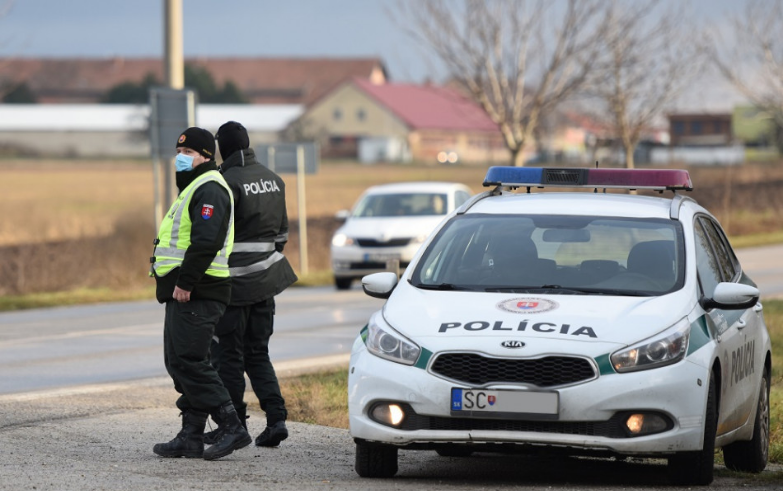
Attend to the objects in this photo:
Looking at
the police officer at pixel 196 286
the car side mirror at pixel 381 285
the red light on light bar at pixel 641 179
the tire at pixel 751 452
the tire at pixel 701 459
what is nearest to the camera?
the tire at pixel 701 459

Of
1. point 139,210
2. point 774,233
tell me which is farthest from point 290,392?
point 774,233

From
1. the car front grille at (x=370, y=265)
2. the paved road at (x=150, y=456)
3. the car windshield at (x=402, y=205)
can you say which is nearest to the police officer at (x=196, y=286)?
the paved road at (x=150, y=456)

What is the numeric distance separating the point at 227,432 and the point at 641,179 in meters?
2.82

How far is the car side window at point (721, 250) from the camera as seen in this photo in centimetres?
854

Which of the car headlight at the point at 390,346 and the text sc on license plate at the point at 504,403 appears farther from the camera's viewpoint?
the car headlight at the point at 390,346

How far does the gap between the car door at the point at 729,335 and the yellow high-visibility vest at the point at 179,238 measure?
2.58 m

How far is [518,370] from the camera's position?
6922mm

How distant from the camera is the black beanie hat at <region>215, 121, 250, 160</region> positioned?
8531 millimetres

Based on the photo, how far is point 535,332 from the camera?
23.0 ft

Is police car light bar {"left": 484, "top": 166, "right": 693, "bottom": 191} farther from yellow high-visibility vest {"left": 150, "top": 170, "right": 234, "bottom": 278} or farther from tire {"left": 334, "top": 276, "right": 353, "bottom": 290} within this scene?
tire {"left": 334, "top": 276, "right": 353, "bottom": 290}

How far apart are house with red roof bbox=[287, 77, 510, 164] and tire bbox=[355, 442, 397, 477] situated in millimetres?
117006

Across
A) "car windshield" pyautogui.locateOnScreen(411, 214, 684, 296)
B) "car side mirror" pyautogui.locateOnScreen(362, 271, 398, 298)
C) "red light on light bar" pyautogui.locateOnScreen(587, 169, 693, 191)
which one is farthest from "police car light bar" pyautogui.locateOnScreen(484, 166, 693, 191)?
"car side mirror" pyautogui.locateOnScreen(362, 271, 398, 298)

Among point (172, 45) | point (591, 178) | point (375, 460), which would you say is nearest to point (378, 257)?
point (172, 45)

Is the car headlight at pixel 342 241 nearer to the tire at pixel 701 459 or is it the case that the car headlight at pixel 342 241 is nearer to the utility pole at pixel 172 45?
the utility pole at pixel 172 45
